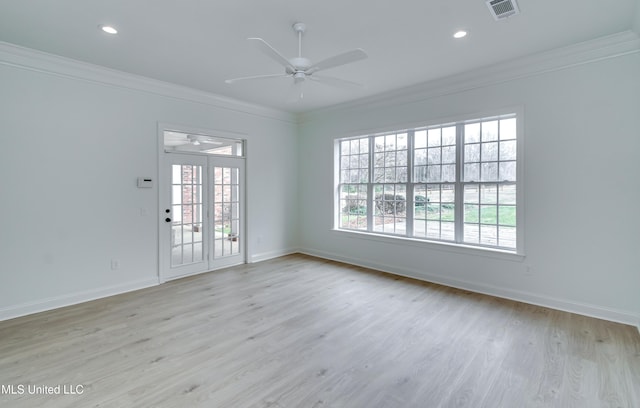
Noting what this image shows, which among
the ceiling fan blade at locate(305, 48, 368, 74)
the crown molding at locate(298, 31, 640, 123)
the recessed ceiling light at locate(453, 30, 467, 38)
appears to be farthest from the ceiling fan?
the crown molding at locate(298, 31, 640, 123)

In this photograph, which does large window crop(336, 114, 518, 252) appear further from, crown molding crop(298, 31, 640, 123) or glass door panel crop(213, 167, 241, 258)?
glass door panel crop(213, 167, 241, 258)

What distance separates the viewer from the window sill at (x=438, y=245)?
154 inches

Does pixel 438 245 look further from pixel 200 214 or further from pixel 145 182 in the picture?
pixel 145 182

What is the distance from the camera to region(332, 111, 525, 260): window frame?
3.80 meters

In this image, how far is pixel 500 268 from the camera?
3957 mm

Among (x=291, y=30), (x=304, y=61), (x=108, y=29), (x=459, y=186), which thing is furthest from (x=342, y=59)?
(x=459, y=186)

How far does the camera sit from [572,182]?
3.44m

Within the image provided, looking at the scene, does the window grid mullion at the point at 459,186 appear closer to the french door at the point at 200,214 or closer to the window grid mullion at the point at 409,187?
the window grid mullion at the point at 409,187

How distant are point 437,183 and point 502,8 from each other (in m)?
2.49

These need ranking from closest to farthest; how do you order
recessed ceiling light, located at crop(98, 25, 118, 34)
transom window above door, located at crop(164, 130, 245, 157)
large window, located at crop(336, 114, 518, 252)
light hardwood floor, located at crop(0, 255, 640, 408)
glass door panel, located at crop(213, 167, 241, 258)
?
light hardwood floor, located at crop(0, 255, 640, 408), recessed ceiling light, located at crop(98, 25, 118, 34), large window, located at crop(336, 114, 518, 252), transom window above door, located at crop(164, 130, 245, 157), glass door panel, located at crop(213, 167, 241, 258)

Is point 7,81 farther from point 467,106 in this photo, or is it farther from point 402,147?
point 467,106

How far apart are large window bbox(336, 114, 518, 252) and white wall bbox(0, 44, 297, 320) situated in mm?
2974

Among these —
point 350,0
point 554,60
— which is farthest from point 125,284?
point 554,60

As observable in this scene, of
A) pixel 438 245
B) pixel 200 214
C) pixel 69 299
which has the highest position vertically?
pixel 200 214
